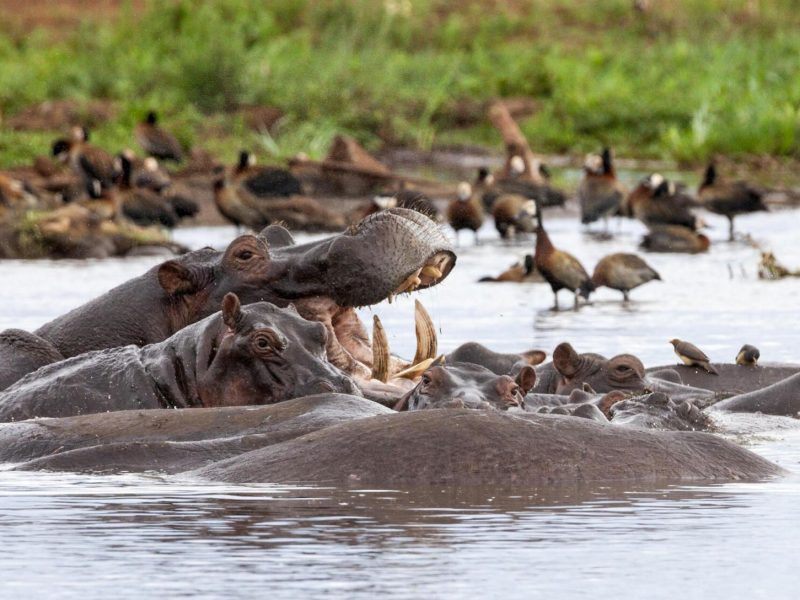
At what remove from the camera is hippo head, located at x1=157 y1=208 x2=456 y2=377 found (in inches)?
236

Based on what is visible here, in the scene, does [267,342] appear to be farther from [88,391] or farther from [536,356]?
[536,356]

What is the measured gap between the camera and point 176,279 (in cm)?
627

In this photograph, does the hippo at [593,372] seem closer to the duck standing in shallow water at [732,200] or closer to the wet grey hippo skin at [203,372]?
the wet grey hippo skin at [203,372]

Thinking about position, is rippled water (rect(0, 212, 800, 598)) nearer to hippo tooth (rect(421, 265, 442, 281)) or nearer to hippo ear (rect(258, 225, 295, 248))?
hippo tooth (rect(421, 265, 442, 281))

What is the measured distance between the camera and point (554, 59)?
32.8 metres

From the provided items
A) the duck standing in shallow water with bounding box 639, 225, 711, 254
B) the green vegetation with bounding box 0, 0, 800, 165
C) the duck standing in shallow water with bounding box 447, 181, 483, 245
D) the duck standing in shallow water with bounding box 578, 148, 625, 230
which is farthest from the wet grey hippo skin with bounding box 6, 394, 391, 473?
the green vegetation with bounding box 0, 0, 800, 165

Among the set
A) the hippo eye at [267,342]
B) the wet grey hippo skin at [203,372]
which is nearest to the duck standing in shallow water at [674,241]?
the wet grey hippo skin at [203,372]

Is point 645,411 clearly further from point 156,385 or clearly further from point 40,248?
point 40,248

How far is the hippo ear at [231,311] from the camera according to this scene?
5410 millimetres

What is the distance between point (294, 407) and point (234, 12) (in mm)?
30586

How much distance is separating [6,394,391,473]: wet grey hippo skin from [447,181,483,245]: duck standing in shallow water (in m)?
14.2

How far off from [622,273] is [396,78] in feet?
53.4

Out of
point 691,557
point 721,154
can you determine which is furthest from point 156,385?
point 721,154

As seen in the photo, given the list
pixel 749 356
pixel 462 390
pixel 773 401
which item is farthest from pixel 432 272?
pixel 749 356
